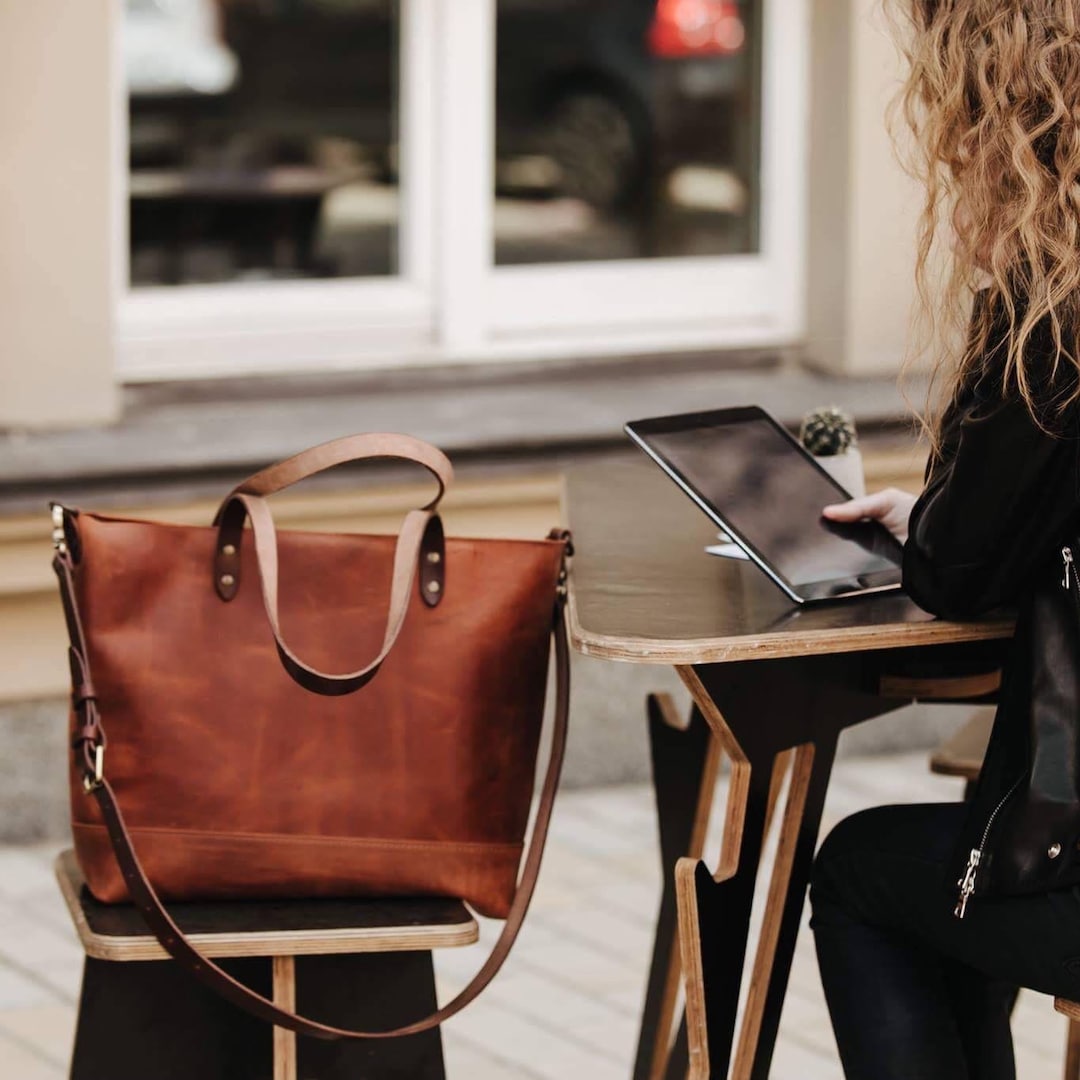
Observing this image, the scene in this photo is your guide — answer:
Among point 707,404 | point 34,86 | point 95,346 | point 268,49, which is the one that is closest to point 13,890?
point 95,346

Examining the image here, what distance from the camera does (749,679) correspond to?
212cm

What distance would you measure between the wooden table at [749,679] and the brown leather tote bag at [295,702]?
0.51ft

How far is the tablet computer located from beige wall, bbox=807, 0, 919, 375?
231 centimetres

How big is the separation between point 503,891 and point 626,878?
1.78 metres

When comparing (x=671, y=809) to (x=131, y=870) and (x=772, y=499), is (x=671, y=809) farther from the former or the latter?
(x=131, y=870)

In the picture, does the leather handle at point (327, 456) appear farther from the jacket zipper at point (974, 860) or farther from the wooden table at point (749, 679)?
the jacket zipper at point (974, 860)

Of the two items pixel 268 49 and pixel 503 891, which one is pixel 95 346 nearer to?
pixel 268 49

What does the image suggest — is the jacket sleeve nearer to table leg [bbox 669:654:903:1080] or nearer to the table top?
the table top

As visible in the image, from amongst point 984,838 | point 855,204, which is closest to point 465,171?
point 855,204

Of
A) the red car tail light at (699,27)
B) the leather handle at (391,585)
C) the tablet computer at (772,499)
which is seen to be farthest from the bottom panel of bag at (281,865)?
the red car tail light at (699,27)

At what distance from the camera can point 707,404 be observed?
462 cm

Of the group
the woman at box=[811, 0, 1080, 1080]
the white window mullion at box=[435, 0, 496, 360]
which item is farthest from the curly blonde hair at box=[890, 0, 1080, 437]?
the white window mullion at box=[435, 0, 496, 360]

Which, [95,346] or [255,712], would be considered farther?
[95,346]

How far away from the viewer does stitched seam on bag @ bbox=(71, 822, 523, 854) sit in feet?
7.17
